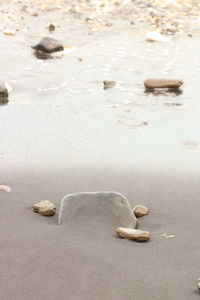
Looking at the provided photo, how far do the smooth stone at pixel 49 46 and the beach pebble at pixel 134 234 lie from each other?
3.93m

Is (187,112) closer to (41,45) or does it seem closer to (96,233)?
(96,233)

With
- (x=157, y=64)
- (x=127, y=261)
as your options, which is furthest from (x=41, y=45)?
(x=127, y=261)

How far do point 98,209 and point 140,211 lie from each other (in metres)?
0.22

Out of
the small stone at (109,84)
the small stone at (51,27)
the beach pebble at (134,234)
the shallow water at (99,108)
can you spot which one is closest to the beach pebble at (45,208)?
the beach pebble at (134,234)

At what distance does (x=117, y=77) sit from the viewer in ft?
16.3

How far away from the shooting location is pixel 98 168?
10.4 feet

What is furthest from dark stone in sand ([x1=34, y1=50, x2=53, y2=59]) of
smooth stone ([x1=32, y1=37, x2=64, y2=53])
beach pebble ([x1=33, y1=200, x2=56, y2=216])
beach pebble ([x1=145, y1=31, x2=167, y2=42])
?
beach pebble ([x1=33, y1=200, x2=56, y2=216])

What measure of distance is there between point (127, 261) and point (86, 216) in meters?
0.41

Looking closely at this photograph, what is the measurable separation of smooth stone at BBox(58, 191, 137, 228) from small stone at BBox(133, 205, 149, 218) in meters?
0.08

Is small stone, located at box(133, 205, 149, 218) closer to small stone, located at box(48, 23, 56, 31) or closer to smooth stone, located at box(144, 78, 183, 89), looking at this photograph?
smooth stone, located at box(144, 78, 183, 89)

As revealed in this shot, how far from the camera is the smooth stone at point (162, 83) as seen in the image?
4621mm

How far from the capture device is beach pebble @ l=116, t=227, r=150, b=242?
2.32 metres

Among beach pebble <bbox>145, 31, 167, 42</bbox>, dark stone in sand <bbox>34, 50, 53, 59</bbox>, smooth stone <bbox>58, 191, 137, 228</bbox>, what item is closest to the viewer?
smooth stone <bbox>58, 191, 137, 228</bbox>

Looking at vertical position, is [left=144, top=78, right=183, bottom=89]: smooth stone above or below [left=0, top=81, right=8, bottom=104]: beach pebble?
above
